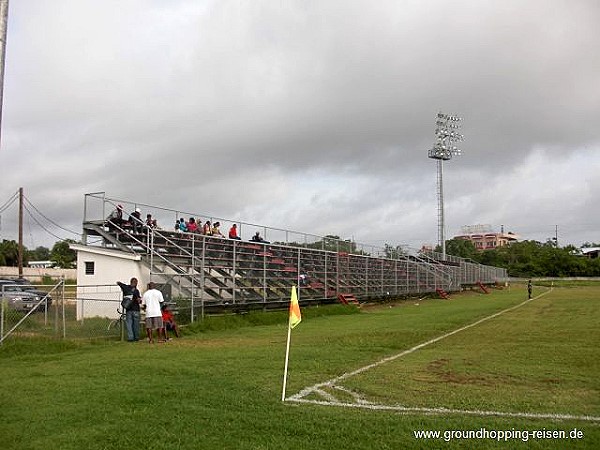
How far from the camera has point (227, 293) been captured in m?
26.9

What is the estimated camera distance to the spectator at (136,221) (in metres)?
26.2

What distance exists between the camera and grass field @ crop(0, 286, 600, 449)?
6.83m

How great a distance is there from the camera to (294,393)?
9.26 m

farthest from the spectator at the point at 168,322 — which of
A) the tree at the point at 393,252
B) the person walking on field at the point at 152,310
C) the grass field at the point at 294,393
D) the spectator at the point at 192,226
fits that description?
the tree at the point at 393,252

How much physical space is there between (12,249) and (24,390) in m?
100

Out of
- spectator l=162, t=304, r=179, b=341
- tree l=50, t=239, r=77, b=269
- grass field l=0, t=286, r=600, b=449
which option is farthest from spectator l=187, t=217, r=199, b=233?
tree l=50, t=239, r=77, b=269

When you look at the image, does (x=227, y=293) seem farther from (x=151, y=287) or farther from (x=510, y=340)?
(x=510, y=340)

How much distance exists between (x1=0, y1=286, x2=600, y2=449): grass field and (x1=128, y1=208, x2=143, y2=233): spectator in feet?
33.0

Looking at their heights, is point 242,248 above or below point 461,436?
above

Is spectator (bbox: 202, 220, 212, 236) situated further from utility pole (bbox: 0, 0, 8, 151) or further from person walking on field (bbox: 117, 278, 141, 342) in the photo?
utility pole (bbox: 0, 0, 8, 151)

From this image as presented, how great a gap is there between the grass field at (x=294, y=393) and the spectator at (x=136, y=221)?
1007 cm

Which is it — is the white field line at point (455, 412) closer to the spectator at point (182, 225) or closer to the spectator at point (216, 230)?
the spectator at point (182, 225)

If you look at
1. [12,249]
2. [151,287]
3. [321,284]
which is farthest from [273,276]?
[12,249]

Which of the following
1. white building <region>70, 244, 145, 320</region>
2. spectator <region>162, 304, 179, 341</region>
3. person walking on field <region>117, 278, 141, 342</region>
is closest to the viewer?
person walking on field <region>117, 278, 141, 342</region>
